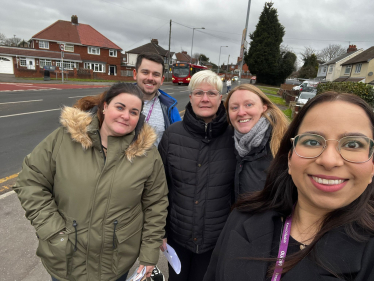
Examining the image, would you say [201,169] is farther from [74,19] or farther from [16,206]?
[74,19]

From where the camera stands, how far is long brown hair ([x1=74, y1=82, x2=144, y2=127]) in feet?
5.65

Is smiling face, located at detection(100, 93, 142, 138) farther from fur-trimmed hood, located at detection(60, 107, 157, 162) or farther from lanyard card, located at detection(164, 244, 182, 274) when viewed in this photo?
lanyard card, located at detection(164, 244, 182, 274)

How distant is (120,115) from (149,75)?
1085mm

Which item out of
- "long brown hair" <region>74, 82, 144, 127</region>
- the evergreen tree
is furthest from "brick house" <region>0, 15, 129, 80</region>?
"long brown hair" <region>74, 82, 144, 127</region>

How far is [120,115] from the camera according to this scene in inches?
65.3

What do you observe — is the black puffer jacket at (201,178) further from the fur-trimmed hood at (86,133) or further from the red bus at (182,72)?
the red bus at (182,72)

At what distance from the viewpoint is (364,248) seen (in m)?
0.87

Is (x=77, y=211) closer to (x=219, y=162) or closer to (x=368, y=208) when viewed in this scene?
(x=219, y=162)

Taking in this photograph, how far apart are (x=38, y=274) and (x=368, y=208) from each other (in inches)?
113

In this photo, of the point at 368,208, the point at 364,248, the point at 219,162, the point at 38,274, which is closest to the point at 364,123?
the point at 368,208

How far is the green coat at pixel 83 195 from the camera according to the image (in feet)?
5.06

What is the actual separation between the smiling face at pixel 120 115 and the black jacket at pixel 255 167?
0.93m

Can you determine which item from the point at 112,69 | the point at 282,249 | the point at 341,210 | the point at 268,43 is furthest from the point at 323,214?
the point at 112,69

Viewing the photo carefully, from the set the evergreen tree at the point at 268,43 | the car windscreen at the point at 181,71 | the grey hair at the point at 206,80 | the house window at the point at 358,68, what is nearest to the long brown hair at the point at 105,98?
the grey hair at the point at 206,80
